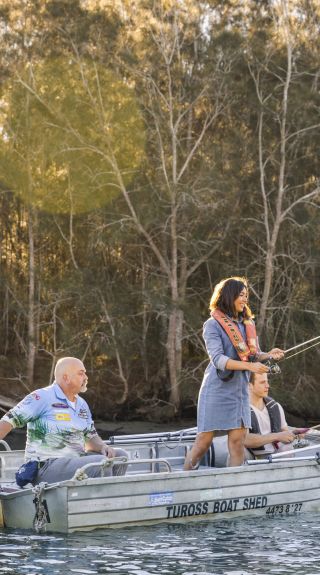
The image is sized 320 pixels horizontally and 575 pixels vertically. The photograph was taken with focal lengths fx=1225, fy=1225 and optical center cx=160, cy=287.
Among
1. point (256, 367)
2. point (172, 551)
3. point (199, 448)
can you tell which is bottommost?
point (172, 551)

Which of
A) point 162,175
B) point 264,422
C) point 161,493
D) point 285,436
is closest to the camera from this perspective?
point 161,493

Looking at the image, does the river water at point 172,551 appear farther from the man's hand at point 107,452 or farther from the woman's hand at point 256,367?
the woman's hand at point 256,367

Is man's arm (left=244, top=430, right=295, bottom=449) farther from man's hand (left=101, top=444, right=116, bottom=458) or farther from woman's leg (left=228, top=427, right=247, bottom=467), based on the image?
man's hand (left=101, top=444, right=116, bottom=458)

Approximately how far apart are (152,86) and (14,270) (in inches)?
259

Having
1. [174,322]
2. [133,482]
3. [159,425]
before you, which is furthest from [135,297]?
[133,482]

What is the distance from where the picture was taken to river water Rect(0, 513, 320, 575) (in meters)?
8.98

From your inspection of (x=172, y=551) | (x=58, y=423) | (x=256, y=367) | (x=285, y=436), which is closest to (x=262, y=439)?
(x=285, y=436)

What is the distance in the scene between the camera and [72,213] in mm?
29859

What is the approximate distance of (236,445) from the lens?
1101 cm

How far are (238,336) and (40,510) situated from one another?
89.8 inches

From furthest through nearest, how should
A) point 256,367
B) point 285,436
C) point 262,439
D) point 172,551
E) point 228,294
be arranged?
point 262,439 → point 285,436 → point 228,294 → point 256,367 → point 172,551

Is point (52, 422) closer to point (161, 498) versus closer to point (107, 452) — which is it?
point (107, 452)

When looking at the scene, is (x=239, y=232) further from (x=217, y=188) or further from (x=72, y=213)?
(x=72, y=213)

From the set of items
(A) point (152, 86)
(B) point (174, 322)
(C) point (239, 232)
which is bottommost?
(B) point (174, 322)
